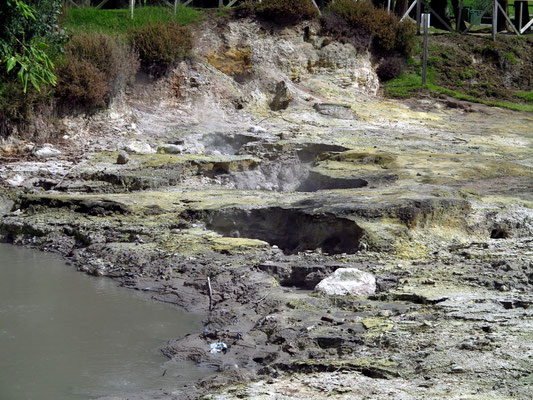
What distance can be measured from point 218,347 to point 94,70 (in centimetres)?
972

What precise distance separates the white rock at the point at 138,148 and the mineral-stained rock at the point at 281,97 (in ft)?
15.7

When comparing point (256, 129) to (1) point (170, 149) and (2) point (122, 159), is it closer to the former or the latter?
(1) point (170, 149)

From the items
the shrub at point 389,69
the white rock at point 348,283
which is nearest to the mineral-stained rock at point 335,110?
the shrub at point 389,69

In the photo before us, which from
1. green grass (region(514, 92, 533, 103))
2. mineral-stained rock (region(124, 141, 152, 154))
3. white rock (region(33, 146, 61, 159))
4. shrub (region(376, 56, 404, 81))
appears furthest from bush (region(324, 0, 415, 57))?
white rock (region(33, 146, 61, 159))

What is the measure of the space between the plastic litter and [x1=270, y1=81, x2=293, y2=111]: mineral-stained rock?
1155 centimetres

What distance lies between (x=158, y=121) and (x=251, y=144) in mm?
2637

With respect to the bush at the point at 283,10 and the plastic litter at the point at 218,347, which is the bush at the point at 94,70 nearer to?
the bush at the point at 283,10

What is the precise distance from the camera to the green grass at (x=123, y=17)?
17.8 m

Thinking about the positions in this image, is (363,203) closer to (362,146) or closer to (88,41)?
A: (362,146)

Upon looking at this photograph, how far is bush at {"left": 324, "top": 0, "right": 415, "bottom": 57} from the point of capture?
20844mm

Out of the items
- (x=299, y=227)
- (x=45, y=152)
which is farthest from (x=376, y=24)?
(x=299, y=227)

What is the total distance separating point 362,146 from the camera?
43.3 feet

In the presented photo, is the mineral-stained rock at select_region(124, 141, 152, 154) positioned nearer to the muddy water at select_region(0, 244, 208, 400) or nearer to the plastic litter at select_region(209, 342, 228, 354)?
the muddy water at select_region(0, 244, 208, 400)

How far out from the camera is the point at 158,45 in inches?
626
